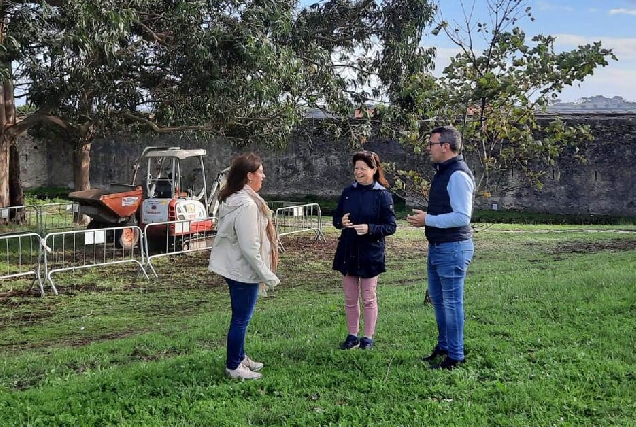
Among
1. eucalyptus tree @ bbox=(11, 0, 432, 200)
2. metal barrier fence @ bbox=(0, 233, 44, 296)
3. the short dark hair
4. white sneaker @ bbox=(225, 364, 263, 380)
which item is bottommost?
metal barrier fence @ bbox=(0, 233, 44, 296)

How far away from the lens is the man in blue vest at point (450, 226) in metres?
4.47

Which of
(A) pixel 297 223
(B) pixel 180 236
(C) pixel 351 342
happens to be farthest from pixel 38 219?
(C) pixel 351 342

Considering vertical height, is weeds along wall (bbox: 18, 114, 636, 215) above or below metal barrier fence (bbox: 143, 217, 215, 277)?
above

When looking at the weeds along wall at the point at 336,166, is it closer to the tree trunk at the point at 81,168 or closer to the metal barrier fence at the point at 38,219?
the tree trunk at the point at 81,168

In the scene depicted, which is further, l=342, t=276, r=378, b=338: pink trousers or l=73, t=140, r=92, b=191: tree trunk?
l=73, t=140, r=92, b=191: tree trunk

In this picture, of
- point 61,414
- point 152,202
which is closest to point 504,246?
point 152,202

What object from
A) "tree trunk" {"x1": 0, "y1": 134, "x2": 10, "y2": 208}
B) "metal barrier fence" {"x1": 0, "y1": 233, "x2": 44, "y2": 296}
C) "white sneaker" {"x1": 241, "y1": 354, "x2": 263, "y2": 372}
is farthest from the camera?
"tree trunk" {"x1": 0, "y1": 134, "x2": 10, "y2": 208}

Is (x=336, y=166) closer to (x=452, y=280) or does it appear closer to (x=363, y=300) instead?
(x=363, y=300)

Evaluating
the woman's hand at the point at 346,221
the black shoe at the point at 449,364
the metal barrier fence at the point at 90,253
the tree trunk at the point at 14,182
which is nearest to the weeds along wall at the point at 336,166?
the tree trunk at the point at 14,182

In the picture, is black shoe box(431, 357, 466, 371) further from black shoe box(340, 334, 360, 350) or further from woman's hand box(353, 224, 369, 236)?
woman's hand box(353, 224, 369, 236)

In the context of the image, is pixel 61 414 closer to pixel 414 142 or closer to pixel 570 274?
pixel 414 142

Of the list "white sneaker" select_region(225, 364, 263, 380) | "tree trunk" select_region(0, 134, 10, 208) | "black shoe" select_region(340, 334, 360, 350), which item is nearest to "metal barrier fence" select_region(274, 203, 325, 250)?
"tree trunk" select_region(0, 134, 10, 208)

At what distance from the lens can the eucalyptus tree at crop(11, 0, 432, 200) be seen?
1073cm

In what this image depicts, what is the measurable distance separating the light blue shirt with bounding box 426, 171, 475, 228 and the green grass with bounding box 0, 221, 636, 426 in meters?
0.95
